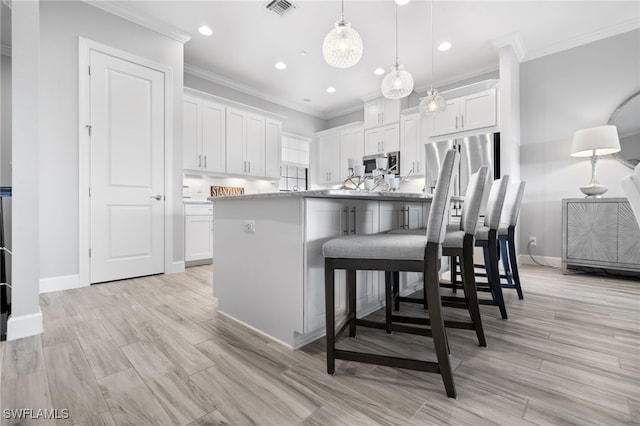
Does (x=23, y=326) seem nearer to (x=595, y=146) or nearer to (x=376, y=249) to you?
(x=376, y=249)

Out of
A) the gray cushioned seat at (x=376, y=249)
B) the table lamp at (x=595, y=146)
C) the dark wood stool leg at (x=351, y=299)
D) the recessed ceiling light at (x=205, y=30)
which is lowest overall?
the dark wood stool leg at (x=351, y=299)

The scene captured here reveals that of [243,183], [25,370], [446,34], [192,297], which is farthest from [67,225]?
[446,34]

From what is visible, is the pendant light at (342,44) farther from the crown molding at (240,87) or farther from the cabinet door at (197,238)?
the crown molding at (240,87)

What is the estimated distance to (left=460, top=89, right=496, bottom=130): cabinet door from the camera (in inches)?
157

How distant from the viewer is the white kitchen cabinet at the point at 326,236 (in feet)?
4.89

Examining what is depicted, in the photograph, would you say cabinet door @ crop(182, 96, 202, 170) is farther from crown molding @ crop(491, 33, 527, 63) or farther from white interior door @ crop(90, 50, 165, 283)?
crown molding @ crop(491, 33, 527, 63)

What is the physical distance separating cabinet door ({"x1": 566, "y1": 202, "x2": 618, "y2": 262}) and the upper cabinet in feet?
14.4

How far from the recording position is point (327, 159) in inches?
255

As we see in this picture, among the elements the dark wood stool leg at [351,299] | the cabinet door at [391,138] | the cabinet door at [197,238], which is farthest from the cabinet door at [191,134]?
the dark wood stool leg at [351,299]

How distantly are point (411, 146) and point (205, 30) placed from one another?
11.7 ft

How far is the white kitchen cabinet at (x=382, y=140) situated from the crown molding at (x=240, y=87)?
1598 millimetres

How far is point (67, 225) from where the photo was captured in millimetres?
2750

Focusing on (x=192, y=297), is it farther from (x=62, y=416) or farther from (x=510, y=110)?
(x=510, y=110)

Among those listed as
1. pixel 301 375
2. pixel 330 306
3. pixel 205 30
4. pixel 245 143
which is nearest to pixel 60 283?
pixel 301 375
